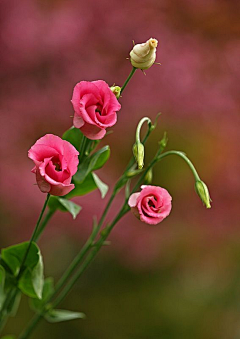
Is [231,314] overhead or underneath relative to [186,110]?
underneath

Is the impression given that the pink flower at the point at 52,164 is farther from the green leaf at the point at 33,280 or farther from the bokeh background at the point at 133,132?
the bokeh background at the point at 133,132

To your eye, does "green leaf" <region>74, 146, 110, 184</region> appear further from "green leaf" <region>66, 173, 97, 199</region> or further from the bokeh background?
the bokeh background

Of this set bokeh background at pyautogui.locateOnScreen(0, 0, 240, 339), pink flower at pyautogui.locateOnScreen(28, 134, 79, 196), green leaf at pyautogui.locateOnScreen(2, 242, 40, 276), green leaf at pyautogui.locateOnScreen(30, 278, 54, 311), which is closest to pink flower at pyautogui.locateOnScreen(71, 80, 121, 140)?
A: pink flower at pyautogui.locateOnScreen(28, 134, 79, 196)

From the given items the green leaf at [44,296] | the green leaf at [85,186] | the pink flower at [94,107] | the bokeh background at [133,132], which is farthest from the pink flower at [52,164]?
the bokeh background at [133,132]

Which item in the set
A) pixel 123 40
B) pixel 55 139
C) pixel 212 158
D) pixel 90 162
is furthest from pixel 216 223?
pixel 55 139

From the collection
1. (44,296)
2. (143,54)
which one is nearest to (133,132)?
(44,296)

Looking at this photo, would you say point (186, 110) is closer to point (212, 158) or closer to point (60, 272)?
point (212, 158)

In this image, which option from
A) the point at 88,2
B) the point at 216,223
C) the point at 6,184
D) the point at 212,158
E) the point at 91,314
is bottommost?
the point at 91,314
